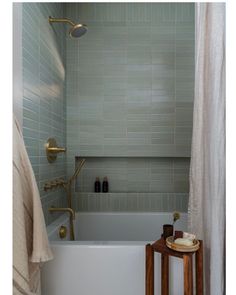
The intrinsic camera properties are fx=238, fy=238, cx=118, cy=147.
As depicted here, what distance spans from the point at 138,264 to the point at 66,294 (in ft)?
1.31

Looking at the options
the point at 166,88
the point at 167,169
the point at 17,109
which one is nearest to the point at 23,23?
the point at 17,109

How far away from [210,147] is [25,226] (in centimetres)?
82

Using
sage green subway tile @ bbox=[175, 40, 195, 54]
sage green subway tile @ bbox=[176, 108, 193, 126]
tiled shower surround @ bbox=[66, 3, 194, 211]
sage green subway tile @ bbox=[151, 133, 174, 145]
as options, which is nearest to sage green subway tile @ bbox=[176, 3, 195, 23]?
tiled shower surround @ bbox=[66, 3, 194, 211]

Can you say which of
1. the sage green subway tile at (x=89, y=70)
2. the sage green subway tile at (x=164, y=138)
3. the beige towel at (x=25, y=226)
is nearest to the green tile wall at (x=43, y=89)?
the sage green subway tile at (x=89, y=70)

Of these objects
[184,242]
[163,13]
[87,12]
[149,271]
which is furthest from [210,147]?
[87,12]

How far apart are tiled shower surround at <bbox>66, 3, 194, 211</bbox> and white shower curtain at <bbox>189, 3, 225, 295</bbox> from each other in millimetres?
1238

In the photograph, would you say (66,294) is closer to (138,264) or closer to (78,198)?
(138,264)

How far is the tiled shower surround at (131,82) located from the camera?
7.53 feet

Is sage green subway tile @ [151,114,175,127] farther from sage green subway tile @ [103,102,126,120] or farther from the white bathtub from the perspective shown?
the white bathtub

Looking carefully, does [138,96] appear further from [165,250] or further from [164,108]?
[165,250]

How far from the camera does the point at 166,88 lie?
7.57 ft

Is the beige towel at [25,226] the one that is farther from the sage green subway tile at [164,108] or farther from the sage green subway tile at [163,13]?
the sage green subway tile at [163,13]

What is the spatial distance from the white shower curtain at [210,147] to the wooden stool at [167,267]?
0.17 ft

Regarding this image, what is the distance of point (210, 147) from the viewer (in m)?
0.98
